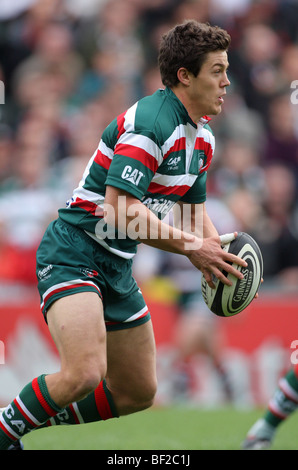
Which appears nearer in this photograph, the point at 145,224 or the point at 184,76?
the point at 145,224

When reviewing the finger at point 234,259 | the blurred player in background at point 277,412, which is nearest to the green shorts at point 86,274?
the finger at point 234,259

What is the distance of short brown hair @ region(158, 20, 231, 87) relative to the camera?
4.02 metres

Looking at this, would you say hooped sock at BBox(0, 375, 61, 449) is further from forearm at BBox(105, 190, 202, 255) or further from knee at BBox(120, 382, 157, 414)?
forearm at BBox(105, 190, 202, 255)

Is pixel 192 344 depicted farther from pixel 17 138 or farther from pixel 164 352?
pixel 17 138

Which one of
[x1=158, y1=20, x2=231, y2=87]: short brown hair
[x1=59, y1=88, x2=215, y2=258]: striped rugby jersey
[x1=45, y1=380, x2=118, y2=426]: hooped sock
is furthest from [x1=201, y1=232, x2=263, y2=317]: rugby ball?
[x1=158, y1=20, x2=231, y2=87]: short brown hair

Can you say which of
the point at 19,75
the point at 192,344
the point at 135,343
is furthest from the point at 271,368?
the point at 19,75

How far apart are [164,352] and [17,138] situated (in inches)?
154

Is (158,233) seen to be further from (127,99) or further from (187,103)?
(127,99)

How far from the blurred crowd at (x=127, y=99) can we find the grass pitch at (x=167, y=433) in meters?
1.91

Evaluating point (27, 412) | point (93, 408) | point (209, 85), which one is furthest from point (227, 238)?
point (27, 412)

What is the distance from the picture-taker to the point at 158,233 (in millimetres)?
3854

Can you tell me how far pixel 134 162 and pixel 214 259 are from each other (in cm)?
64

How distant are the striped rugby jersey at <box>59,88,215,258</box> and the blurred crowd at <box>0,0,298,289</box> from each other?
12.8 ft

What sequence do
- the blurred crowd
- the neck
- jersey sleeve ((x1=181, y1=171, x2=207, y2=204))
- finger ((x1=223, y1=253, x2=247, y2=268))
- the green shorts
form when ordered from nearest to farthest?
finger ((x1=223, y1=253, x2=247, y2=268)) < the green shorts < the neck < jersey sleeve ((x1=181, y1=171, x2=207, y2=204)) < the blurred crowd
